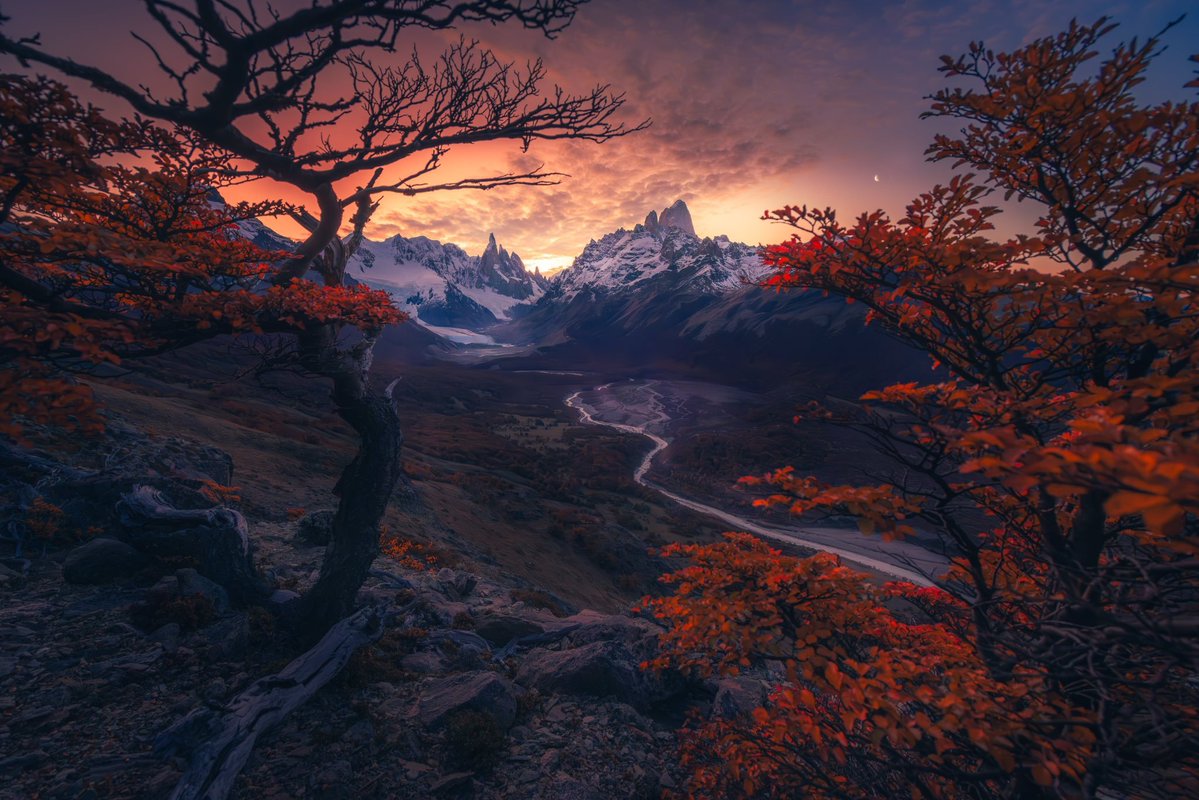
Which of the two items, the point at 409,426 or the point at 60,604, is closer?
the point at 60,604

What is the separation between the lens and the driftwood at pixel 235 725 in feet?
13.1

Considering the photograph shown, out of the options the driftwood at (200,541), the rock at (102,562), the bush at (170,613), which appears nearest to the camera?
the bush at (170,613)

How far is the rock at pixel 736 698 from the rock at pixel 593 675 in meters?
1.06

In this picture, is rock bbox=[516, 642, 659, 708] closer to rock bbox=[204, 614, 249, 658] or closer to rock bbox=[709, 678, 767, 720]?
rock bbox=[709, 678, 767, 720]

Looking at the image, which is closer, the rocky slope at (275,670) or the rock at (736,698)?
the rocky slope at (275,670)

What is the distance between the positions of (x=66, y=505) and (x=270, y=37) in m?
9.20

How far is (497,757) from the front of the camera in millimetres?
5473

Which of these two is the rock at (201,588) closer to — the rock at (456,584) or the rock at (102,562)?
the rock at (102,562)

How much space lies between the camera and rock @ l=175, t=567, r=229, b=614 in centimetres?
633

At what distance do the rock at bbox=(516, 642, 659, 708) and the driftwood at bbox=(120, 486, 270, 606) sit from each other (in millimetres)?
4626

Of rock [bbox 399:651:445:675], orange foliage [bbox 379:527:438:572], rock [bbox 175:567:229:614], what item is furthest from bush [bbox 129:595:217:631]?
orange foliage [bbox 379:527:438:572]

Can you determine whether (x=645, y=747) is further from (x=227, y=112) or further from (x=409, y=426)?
(x=409, y=426)

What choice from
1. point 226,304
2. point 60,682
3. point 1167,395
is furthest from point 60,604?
point 1167,395

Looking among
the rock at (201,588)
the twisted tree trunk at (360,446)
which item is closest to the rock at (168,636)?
the rock at (201,588)
